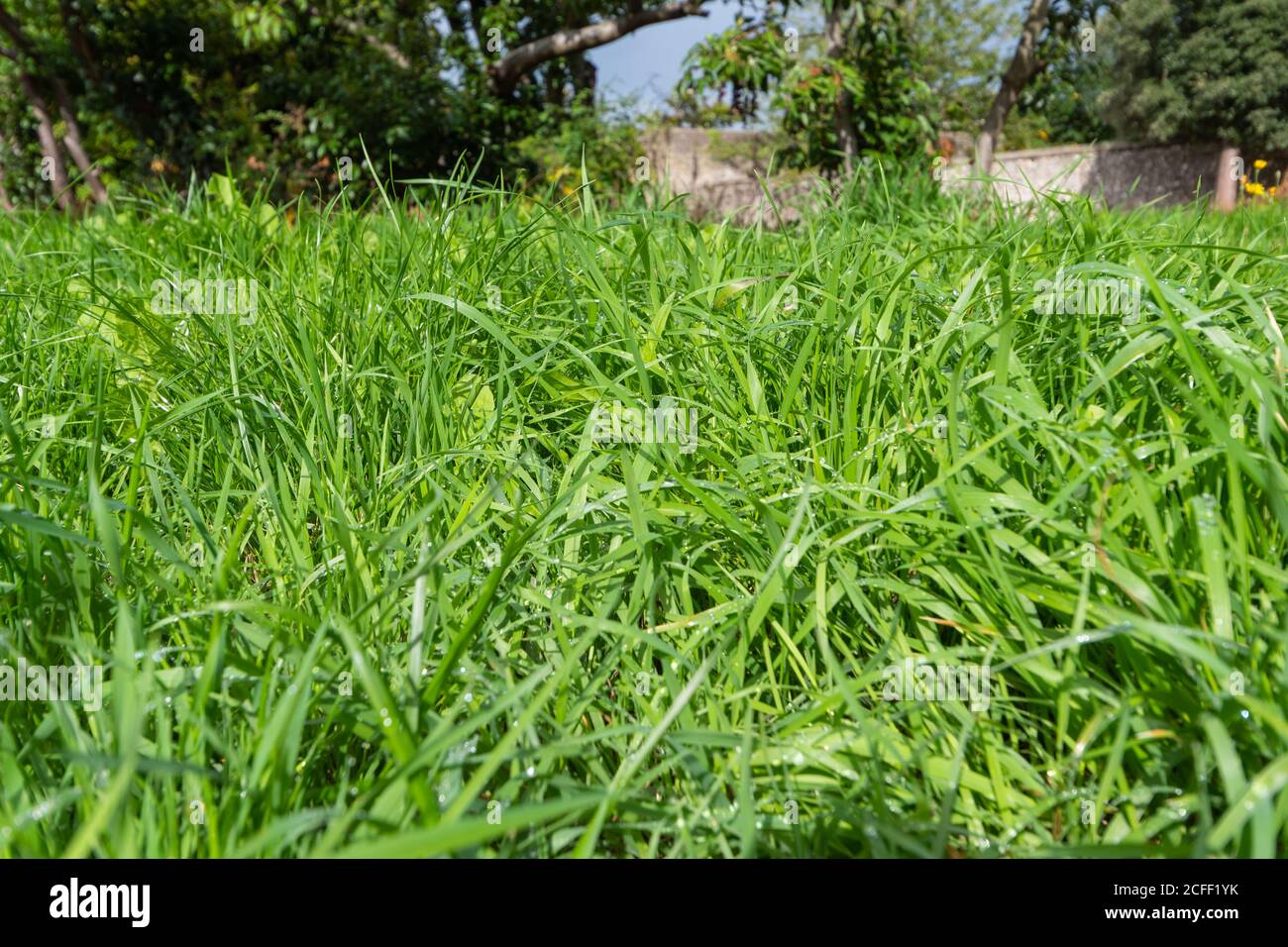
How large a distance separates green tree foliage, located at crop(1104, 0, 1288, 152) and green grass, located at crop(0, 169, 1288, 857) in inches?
613

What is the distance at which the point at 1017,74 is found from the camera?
9211 millimetres

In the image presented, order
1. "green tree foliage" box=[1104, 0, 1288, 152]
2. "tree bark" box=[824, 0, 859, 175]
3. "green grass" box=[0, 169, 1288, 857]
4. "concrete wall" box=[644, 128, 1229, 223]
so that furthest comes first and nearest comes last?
"green tree foliage" box=[1104, 0, 1288, 152] → "concrete wall" box=[644, 128, 1229, 223] → "tree bark" box=[824, 0, 859, 175] → "green grass" box=[0, 169, 1288, 857]

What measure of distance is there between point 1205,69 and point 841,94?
10.8 m

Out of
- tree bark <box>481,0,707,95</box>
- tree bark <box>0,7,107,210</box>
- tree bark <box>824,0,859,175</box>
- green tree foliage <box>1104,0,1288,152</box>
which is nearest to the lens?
tree bark <box>824,0,859,175</box>

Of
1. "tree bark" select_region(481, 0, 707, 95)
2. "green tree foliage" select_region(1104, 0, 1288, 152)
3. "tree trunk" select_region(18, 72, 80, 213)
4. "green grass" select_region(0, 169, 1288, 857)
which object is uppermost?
"green tree foliage" select_region(1104, 0, 1288, 152)

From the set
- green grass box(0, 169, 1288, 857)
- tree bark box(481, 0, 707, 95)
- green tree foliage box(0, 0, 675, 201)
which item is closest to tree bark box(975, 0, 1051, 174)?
tree bark box(481, 0, 707, 95)

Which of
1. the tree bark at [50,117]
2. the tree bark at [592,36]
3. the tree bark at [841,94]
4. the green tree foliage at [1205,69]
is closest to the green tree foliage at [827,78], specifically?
the tree bark at [841,94]

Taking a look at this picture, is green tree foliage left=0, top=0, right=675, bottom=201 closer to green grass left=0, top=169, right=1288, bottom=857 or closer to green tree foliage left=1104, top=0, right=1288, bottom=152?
green grass left=0, top=169, right=1288, bottom=857

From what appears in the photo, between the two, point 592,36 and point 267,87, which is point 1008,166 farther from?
point 267,87

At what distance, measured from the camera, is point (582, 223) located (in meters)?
2.51

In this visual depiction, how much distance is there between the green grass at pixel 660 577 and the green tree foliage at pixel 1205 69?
1558 cm

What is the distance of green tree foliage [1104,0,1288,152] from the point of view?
1406 cm
